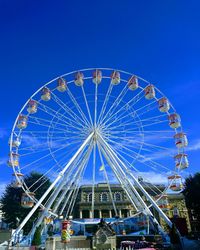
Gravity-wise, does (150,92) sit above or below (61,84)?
below

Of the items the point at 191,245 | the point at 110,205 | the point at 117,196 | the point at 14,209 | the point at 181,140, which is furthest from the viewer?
the point at 117,196

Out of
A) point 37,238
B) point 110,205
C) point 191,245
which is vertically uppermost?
point 110,205

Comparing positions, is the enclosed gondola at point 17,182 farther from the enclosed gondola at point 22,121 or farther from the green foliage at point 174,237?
the green foliage at point 174,237

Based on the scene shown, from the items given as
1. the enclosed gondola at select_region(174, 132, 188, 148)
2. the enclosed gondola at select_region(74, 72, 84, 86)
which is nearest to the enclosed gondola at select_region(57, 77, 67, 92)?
the enclosed gondola at select_region(74, 72, 84, 86)

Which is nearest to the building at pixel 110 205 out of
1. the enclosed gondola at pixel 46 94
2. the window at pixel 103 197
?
the window at pixel 103 197

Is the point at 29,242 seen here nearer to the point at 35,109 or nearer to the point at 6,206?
the point at 35,109

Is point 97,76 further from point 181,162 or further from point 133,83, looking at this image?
point 181,162

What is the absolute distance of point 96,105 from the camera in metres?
28.0

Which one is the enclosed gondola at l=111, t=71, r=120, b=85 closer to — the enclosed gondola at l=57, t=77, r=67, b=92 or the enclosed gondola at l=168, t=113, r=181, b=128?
the enclosed gondola at l=57, t=77, r=67, b=92

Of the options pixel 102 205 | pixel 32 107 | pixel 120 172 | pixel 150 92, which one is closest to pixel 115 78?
pixel 150 92

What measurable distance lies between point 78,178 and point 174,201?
3315 cm

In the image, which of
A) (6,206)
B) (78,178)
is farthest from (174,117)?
(6,206)

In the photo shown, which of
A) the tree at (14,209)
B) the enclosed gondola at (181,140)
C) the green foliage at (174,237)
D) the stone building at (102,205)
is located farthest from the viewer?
the stone building at (102,205)

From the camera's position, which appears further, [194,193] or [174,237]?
[194,193]
